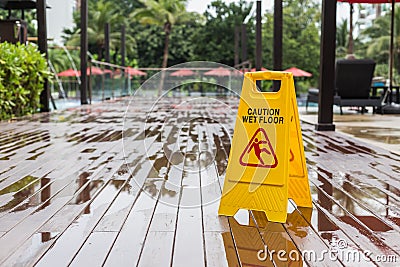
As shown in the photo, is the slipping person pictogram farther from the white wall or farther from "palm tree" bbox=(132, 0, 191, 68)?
"palm tree" bbox=(132, 0, 191, 68)

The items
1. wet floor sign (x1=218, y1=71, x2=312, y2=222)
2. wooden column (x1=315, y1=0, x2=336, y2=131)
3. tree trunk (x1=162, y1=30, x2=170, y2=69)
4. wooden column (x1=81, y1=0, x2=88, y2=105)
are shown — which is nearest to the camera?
wet floor sign (x1=218, y1=71, x2=312, y2=222)

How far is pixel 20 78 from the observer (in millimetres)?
8305

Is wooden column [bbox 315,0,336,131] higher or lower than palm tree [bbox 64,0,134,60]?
lower

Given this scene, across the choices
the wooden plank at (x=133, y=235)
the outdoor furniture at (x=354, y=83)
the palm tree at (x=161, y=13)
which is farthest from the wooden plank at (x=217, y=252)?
the palm tree at (x=161, y=13)

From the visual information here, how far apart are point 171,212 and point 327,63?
169 inches

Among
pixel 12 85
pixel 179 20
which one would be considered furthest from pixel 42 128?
pixel 179 20

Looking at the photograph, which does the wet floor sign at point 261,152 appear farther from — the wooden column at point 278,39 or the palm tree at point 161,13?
the palm tree at point 161,13

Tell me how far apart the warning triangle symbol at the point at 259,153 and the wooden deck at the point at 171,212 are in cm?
25

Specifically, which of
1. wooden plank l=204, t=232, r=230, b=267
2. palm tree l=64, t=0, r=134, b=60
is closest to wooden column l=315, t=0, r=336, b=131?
wooden plank l=204, t=232, r=230, b=267

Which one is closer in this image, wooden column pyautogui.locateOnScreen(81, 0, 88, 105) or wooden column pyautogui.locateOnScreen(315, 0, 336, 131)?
wooden column pyautogui.locateOnScreen(315, 0, 336, 131)

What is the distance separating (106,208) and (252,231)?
0.78 m

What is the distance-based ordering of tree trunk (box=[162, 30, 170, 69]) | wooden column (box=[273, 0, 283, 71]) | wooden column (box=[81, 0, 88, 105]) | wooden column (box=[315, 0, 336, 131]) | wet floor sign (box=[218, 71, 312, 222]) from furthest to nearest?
tree trunk (box=[162, 30, 170, 69]) < wooden column (box=[81, 0, 88, 105]) < wooden column (box=[273, 0, 283, 71]) < wooden column (box=[315, 0, 336, 131]) < wet floor sign (box=[218, 71, 312, 222])


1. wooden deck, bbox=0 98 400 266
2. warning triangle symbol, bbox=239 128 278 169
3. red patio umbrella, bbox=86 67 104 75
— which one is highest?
red patio umbrella, bbox=86 67 104 75

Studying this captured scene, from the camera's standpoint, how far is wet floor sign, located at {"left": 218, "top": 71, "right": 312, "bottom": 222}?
2549 mm
